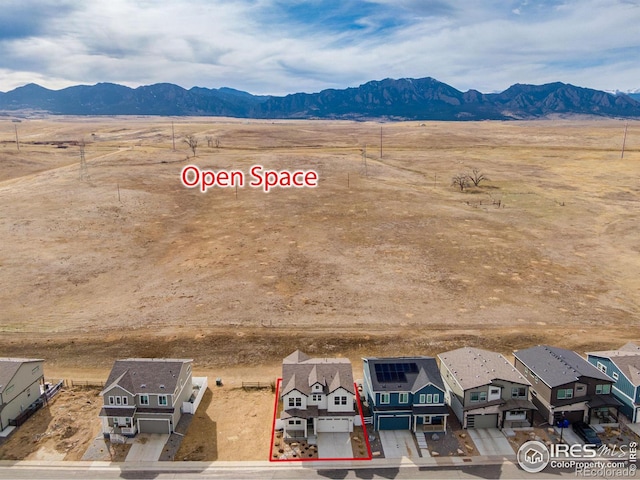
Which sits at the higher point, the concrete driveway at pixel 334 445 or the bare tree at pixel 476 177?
the bare tree at pixel 476 177

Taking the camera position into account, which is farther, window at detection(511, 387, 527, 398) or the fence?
the fence

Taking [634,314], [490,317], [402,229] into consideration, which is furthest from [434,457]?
[402,229]

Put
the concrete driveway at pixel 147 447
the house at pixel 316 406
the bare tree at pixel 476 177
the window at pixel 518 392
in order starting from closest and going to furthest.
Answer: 1. the concrete driveway at pixel 147 447
2. the house at pixel 316 406
3. the window at pixel 518 392
4. the bare tree at pixel 476 177

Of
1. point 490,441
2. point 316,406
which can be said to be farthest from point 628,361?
point 316,406

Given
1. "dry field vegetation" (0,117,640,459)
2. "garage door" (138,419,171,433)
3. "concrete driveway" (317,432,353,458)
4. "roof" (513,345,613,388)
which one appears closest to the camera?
"concrete driveway" (317,432,353,458)

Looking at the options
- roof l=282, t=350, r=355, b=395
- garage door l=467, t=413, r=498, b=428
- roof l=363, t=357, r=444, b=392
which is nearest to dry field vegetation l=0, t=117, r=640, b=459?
roof l=282, t=350, r=355, b=395

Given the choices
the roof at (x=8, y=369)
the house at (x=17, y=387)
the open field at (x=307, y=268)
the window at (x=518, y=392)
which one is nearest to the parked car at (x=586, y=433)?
the window at (x=518, y=392)

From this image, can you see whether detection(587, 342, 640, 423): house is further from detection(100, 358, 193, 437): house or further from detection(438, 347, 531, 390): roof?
detection(100, 358, 193, 437): house

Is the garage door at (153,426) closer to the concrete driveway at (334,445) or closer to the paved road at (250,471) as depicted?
the paved road at (250,471)
